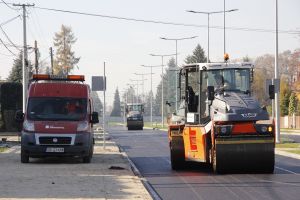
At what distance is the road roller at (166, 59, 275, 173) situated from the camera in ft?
66.2

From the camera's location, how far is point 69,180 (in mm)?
18203

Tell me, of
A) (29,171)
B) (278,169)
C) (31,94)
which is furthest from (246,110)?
(31,94)

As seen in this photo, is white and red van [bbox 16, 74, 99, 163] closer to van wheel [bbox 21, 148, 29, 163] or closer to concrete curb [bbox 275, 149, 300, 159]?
van wheel [bbox 21, 148, 29, 163]

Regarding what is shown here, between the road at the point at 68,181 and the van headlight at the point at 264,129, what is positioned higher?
the van headlight at the point at 264,129

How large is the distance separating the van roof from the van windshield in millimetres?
160

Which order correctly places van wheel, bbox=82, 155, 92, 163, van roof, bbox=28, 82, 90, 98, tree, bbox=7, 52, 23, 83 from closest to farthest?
van wheel, bbox=82, 155, 92, 163, van roof, bbox=28, 82, 90, 98, tree, bbox=7, 52, 23, 83

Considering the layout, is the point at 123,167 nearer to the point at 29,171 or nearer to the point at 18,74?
the point at 29,171

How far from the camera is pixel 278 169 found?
2242 centimetres

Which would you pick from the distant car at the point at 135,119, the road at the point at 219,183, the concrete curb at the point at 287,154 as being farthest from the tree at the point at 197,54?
the road at the point at 219,183

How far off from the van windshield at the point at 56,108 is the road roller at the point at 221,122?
12.2 ft

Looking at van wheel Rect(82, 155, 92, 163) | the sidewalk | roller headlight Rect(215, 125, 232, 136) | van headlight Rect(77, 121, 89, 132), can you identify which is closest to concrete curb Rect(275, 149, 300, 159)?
the sidewalk

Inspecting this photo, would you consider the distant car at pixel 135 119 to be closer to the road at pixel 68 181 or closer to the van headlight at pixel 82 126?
the road at pixel 68 181

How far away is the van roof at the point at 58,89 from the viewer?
25.7 meters

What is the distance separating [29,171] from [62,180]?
10.7 ft
